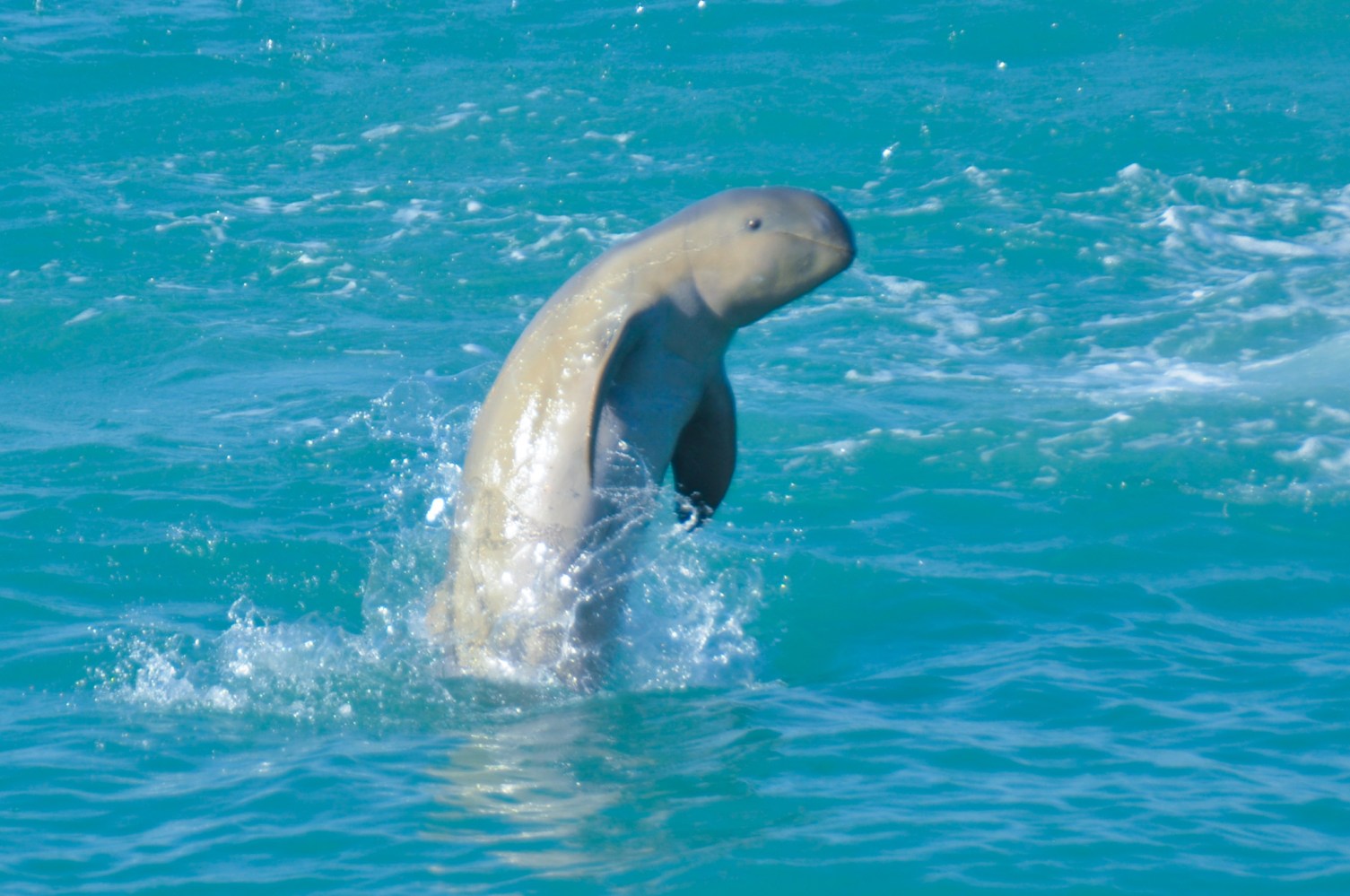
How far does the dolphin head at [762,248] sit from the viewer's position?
9.53m

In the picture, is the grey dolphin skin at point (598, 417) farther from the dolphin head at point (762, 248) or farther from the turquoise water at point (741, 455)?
the turquoise water at point (741, 455)

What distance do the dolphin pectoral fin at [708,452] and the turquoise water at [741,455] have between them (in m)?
0.30

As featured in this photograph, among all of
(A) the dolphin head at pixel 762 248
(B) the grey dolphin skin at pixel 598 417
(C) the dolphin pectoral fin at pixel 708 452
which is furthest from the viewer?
(C) the dolphin pectoral fin at pixel 708 452

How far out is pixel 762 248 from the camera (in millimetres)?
9648

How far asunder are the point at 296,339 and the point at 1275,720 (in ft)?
34.5

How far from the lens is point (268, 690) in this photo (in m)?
9.60

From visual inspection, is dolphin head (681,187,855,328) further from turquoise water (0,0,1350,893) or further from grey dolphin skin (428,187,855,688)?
turquoise water (0,0,1350,893)

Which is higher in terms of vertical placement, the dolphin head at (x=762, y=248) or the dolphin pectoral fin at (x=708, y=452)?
the dolphin head at (x=762, y=248)

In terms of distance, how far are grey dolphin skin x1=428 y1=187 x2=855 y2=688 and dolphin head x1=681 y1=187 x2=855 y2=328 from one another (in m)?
0.01

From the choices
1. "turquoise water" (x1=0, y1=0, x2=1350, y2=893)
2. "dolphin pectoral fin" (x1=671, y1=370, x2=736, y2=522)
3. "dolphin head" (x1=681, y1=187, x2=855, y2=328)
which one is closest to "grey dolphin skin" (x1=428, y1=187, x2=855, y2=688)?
"dolphin head" (x1=681, y1=187, x2=855, y2=328)

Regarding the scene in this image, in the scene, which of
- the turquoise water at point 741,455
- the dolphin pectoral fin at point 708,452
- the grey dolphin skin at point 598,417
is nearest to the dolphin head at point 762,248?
the grey dolphin skin at point 598,417

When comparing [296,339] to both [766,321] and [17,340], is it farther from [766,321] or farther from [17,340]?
[766,321]

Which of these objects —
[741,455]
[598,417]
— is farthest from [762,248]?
[741,455]

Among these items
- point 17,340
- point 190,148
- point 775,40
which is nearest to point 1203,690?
point 17,340
